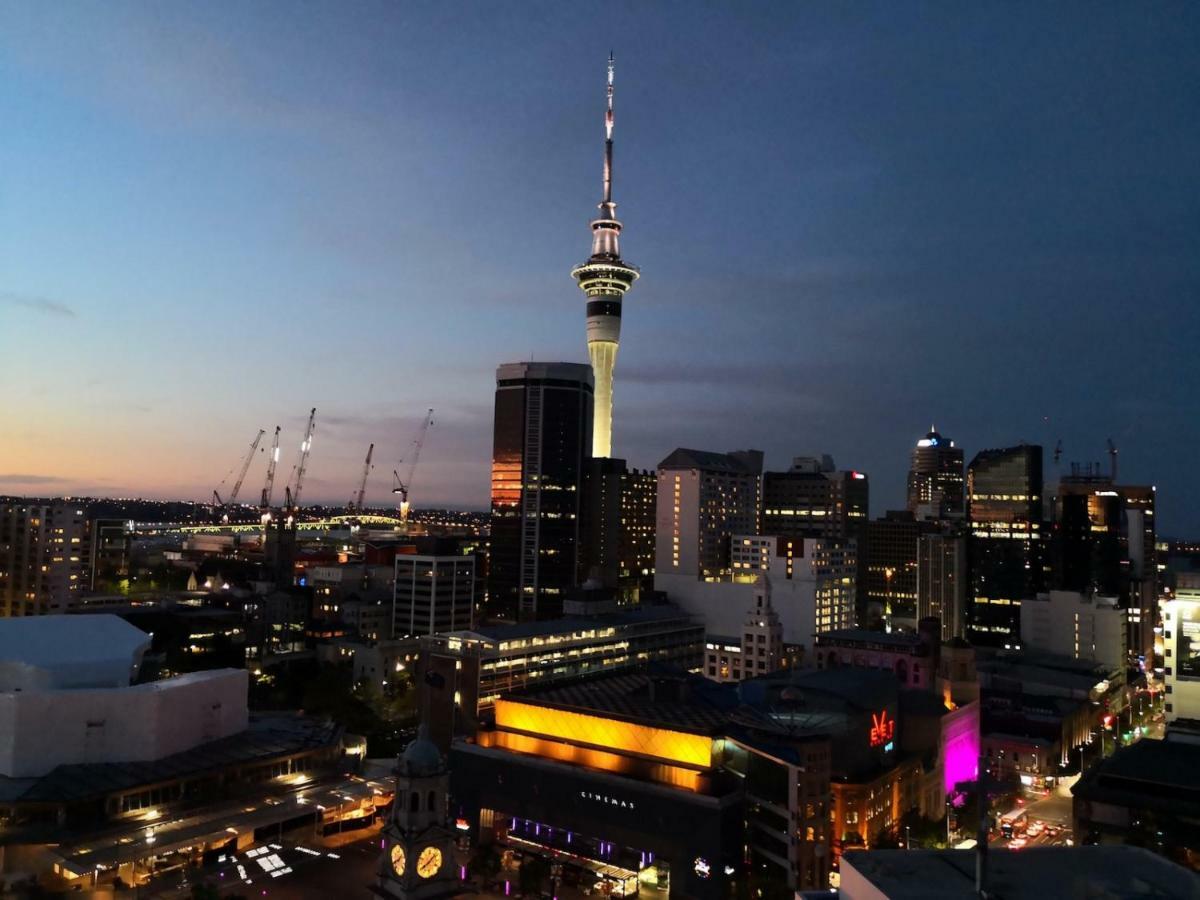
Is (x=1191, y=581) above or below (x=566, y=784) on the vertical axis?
above

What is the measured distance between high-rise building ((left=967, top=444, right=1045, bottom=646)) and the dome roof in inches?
5167

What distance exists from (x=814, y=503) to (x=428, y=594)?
98147 millimetres

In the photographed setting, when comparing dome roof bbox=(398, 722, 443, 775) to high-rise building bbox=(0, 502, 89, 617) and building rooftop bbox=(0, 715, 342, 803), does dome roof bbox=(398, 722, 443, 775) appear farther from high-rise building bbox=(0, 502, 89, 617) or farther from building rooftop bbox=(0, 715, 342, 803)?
high-rise building bbox=(0, 502, 89, 617)

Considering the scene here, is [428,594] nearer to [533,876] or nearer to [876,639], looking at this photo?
[876,639]

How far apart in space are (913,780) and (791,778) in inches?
729

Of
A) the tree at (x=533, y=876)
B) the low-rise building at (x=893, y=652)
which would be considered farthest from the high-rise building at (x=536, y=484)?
the tree at (x=533, y=876)

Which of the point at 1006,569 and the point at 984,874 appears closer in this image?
the point at 984,874

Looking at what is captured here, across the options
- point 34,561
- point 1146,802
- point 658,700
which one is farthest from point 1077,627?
point 34,561

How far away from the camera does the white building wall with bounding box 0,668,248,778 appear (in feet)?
157

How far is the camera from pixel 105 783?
47.1m

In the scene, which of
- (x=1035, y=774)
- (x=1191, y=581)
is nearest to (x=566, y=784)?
(x=1035, y=774)

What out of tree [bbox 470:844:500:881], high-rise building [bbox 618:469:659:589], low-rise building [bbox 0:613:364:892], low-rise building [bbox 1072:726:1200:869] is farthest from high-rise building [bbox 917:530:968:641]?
tree [bbox 470:844:500:881]

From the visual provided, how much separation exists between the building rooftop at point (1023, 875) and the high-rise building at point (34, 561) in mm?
117661

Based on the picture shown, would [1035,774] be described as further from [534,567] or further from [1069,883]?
[534,567]
